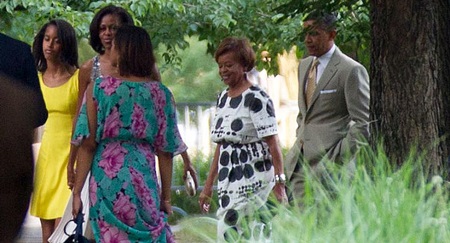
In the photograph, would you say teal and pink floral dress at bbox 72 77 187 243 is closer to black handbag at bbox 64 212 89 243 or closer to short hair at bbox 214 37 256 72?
black handbag at bbox 64 212 89 243

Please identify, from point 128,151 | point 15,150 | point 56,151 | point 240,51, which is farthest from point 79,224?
point 15,150

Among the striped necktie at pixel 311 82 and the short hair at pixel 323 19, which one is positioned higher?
the short hair at pixel 323 19

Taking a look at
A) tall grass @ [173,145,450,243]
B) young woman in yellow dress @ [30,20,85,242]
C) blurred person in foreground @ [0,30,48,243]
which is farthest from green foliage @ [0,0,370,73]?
blurred person in foreground @ [0,30,48,243]

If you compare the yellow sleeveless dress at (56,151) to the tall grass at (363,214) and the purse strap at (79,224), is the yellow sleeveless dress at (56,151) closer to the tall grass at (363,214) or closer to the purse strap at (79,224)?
the purse strap at (79,224)

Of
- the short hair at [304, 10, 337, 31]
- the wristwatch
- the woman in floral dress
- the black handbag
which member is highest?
the short hair at [304, 10, 337, 31]

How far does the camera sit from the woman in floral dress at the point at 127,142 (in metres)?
7.98

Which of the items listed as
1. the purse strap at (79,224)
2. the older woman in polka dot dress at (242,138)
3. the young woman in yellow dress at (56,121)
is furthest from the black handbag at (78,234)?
the young woman in yellow dress at (56,121)

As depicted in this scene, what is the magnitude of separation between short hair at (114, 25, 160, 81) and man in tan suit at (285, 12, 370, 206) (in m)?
1.12

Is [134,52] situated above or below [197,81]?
above

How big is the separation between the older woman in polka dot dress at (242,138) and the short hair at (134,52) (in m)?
0.78

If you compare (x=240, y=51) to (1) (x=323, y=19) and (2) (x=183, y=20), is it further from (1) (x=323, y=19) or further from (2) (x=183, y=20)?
(2) (x=183, y=20)

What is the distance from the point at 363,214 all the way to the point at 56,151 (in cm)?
520

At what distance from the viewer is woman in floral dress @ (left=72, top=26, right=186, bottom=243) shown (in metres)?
7.98

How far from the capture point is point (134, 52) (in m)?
8.05
